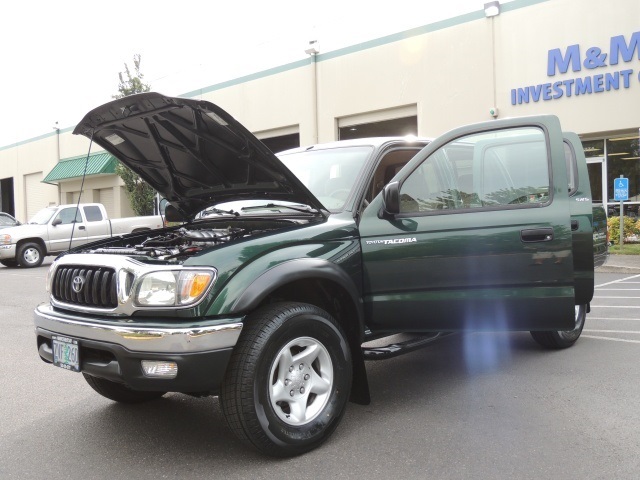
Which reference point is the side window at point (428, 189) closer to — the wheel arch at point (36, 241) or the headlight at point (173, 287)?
the headlight at point (173, 287)

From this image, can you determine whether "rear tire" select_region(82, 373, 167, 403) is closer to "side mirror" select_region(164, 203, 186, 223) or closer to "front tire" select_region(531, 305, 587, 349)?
"side mirror" select_region(164, 203, 186, 223)

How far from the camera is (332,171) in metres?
4.36

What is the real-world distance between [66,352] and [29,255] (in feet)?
46.8

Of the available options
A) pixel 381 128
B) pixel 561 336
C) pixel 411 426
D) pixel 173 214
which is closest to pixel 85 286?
pixel 173 214

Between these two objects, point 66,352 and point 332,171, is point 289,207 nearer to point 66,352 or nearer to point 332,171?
point 332,171

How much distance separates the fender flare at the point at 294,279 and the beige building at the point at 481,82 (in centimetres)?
1343

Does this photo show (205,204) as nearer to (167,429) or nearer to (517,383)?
(167,429)

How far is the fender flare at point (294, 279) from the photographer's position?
10.1ft

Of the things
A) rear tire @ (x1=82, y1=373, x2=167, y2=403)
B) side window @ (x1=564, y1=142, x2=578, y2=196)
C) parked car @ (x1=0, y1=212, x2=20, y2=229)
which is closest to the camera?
rear tire @ (x1=82, y1=373, x2=167, y2=403)

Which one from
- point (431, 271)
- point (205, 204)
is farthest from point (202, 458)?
point (205, 204)

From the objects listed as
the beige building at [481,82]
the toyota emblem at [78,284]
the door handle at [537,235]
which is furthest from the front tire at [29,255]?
the door handle at [537,235]

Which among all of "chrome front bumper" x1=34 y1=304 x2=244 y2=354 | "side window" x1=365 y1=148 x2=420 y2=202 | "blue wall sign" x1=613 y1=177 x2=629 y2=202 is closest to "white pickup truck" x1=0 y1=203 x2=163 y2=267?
"blue wall sign" x1=613 y1=177 x2=629 y2=202

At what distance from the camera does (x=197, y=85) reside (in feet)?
84.4

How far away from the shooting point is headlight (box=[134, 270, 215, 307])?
9.87ft
